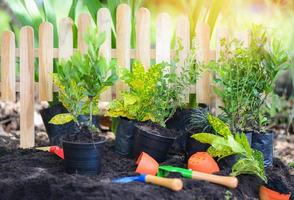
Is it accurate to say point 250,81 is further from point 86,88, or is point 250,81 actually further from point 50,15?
point 50,15

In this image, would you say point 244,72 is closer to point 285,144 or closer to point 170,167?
point 170,167

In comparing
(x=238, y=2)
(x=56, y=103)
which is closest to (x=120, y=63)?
(x=56, y=103)

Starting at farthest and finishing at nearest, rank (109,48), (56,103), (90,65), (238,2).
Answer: (238,2) < (56,103) < (109,48) < (90,65)

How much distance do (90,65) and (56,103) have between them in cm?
115

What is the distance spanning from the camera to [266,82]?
3369 mm

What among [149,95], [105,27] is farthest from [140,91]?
[105,27]

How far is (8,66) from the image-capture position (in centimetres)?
382

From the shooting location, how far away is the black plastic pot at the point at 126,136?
342 cm

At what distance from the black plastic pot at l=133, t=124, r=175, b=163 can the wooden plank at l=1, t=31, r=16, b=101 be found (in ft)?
3.56

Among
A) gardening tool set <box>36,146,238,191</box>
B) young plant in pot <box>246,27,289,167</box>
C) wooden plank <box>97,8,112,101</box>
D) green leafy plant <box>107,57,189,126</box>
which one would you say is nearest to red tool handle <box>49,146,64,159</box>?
gardening tool set <box>36,146,238,191</box>

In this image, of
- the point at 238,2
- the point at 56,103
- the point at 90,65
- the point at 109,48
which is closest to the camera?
the point at 90,65

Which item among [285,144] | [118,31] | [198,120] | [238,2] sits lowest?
[285,144]

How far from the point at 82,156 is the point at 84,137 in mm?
122

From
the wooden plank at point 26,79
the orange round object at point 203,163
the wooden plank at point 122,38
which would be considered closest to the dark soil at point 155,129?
the orange round object at point 203,163
